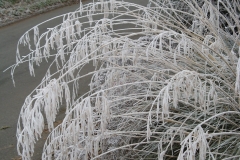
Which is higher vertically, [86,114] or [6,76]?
[86,114]

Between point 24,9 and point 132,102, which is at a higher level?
point 132,102

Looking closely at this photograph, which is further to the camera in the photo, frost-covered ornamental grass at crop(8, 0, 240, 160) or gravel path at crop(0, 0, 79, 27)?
gravel path at crop(0, 0, 79, 27)

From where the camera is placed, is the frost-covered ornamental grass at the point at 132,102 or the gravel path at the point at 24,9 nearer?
the frost-covered ornamental grass at the point at 132,102

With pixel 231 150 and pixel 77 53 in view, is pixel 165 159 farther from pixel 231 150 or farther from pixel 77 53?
pixel 77 53

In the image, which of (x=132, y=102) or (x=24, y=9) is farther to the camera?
(x=24, y=9)

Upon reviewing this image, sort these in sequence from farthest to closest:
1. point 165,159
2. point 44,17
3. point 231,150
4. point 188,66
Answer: point 44,17, point 188,66, point 165,159, point 231,150

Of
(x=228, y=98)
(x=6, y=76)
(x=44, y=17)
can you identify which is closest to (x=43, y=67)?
(x=6, y=76)

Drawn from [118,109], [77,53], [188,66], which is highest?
[77,53]

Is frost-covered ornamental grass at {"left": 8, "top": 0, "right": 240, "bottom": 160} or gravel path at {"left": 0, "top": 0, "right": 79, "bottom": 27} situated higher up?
frost-covered ornamental grass at {"left": 8, "top": 0, "right": 240, "bottom": 160}

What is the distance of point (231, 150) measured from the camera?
7.04 feet

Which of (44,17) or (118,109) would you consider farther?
(44,17)

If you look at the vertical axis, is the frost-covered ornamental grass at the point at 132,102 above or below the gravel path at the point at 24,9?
above

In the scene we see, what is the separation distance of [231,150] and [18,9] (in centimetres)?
761

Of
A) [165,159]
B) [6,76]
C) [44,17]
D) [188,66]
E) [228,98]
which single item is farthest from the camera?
[44,17]
